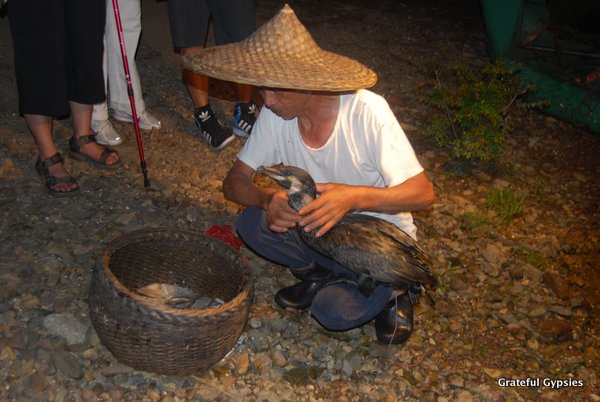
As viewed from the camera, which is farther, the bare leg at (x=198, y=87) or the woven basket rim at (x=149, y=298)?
the bare leg at (x=198, y=87)

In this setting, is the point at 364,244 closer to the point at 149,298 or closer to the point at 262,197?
the point at 262,197

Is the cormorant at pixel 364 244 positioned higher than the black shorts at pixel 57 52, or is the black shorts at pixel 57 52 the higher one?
the black shorts at pixel 57 52

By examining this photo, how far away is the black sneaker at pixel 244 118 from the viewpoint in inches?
196

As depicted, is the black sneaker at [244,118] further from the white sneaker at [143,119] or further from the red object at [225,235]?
the red object at [225,235]

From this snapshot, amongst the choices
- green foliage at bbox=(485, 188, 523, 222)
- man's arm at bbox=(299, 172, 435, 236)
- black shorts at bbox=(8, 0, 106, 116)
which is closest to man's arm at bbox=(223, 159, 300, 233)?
man's arm at bbox=(299, 172, 435, 236)

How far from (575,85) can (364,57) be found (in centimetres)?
224

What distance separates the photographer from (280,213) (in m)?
2.98

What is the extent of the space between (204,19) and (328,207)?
7.72ft

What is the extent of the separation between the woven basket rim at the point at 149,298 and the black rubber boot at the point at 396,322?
0.86 m

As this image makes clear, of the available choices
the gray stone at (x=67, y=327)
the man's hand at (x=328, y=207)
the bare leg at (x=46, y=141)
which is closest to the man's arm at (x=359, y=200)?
the man's hand at (x=328, y=207)

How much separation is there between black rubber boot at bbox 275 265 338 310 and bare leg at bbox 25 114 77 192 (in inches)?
65.2

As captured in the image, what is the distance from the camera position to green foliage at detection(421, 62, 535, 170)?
5.04m

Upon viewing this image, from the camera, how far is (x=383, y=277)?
3078mm

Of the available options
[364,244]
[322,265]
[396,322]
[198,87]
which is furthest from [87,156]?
[396,322]
